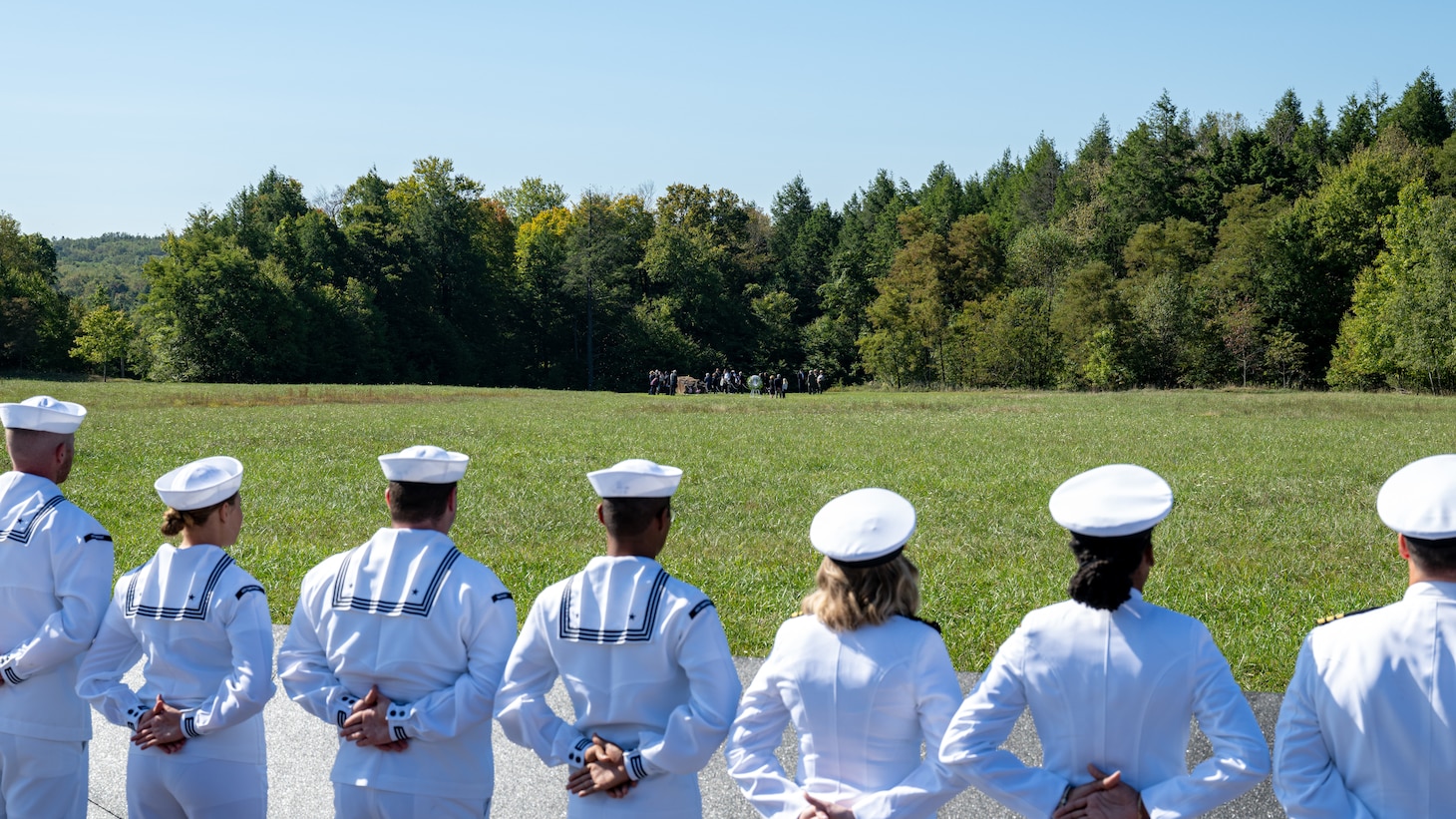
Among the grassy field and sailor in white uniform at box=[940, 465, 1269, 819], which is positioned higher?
sailor in white uniform at box=[940, 465, 1269, 819]

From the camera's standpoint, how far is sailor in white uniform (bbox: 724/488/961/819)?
10.6ft

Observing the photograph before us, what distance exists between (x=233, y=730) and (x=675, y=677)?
66.8 inches

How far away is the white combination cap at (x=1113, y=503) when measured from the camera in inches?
122

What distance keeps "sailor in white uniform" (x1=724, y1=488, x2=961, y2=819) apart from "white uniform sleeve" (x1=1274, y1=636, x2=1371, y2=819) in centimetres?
86

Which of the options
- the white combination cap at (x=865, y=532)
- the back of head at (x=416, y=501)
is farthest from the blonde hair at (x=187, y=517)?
the white combination cap at (x=865, y=532)

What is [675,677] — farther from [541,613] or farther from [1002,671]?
[1002,671]

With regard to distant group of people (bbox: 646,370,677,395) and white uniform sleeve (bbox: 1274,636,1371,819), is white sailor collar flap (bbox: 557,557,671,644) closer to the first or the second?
white uniform sleeve (bbox: 1274,636,1371,819)

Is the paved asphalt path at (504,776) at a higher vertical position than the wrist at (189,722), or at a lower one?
lower

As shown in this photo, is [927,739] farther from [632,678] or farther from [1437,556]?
[1437,556]

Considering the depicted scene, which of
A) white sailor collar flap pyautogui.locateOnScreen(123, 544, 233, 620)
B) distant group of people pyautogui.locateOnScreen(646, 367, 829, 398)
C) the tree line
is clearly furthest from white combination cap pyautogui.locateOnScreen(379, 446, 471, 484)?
the tree line

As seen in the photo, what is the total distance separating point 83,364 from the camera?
82000 millimetres

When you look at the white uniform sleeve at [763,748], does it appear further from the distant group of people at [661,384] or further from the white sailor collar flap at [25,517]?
the distant group of people at [661,384]

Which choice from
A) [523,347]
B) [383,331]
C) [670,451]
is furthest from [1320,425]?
[523,347]

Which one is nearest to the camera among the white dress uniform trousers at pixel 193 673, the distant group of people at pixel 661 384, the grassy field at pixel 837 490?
the white dress uniform trousers at pixel 193 673
